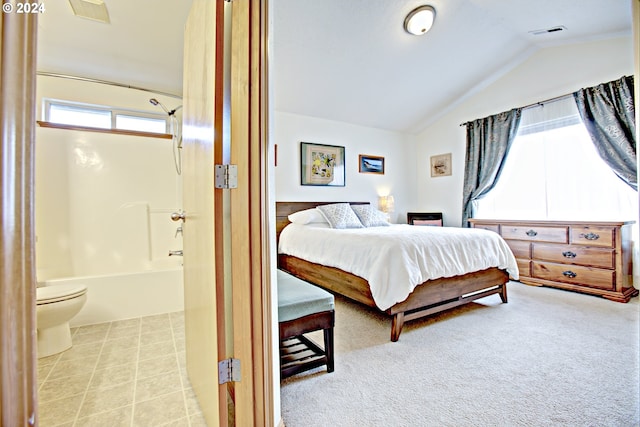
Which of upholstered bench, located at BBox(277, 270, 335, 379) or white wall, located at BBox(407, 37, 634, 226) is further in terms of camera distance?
white wall, located at BBox(407, 37, 634, 226)

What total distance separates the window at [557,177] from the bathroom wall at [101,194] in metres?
4.43

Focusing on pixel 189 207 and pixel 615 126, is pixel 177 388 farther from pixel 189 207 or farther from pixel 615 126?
pixel 615 126

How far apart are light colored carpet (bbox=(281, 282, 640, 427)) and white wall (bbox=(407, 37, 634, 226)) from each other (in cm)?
251

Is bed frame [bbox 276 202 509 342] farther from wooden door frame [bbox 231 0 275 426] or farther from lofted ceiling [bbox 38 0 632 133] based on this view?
lofted ceiling [bbox 38 0 632 133]

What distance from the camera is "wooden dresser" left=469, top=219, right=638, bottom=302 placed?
8.84ft

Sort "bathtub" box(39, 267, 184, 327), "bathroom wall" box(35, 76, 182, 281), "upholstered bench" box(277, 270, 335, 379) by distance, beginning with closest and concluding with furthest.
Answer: "upholstered bench" box(277, 270, 335, 379) < "bathtub" box(39, 267, 184, 327) < "bathroom wall" box(35, 76, 182, 281)

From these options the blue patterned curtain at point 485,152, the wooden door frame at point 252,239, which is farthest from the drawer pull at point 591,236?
the wooden door frame at point 252,239

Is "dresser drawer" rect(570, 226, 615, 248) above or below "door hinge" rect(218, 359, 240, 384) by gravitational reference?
above

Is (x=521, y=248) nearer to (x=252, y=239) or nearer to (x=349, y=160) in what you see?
(x=349, y=160)

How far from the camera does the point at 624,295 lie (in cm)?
264

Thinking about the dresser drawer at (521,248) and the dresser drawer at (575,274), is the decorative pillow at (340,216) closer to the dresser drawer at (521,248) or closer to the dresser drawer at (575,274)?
the dresser drawer at (521,248)

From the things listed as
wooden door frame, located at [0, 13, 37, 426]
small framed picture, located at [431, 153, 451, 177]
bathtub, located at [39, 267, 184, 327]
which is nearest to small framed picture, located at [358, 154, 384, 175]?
small framed picture, located at [431, 153, 451, 177]

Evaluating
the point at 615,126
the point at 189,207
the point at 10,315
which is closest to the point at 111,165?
the point at 189,207

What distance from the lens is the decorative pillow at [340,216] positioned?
338 cm
